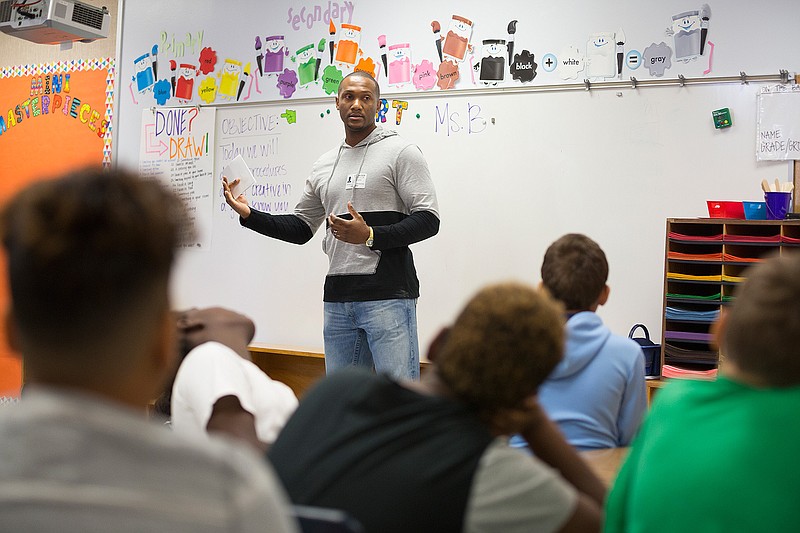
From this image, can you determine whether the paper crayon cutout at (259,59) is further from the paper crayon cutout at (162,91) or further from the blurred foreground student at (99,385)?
the blurred foreground student at (99,385)

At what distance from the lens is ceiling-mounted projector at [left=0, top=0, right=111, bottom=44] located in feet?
14.8

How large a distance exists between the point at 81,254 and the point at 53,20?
14.1ft

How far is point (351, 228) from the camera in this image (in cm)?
313

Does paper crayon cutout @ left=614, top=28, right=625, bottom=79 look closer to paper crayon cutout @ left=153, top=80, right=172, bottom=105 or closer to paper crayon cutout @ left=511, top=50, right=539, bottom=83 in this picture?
paper crayon cutout @ left=511, top=50, right=539, bottom=83

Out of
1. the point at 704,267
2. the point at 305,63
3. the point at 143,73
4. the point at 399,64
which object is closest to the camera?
the point at 704,267

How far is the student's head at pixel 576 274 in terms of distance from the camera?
1947 mm

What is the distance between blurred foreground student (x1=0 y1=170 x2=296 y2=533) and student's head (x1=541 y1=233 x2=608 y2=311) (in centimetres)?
130

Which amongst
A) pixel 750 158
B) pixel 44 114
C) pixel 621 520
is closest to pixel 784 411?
pixel 621 520

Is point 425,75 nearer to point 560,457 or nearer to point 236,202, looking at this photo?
point 236,202

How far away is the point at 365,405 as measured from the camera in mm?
1151

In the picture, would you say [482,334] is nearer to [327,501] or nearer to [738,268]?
[327,501]

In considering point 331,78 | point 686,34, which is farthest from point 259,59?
point 686,34

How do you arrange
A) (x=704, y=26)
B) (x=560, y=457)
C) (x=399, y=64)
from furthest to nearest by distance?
1. (x=399, y=64)
2. (x=704, y=26)
3. (x=560, y=457)

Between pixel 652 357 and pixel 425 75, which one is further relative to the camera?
pixel 425 75
